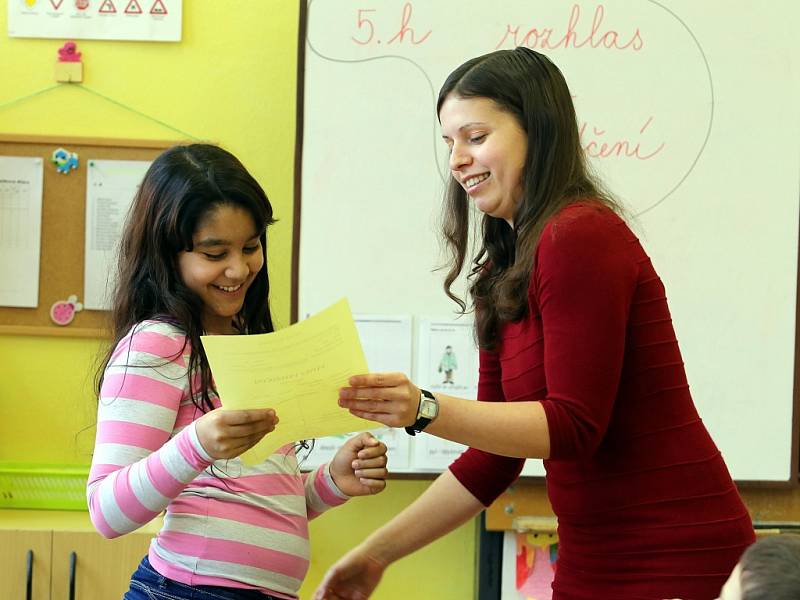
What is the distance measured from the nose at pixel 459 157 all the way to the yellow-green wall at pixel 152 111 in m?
1.17

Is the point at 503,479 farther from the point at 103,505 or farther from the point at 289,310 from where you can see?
the point at 289,310

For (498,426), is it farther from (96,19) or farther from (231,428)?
(96,19)

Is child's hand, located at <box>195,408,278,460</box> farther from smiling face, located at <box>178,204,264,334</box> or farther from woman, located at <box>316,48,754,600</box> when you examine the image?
smiling face, located at <box>178,204,264,334</box>

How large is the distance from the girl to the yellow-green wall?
100 cm

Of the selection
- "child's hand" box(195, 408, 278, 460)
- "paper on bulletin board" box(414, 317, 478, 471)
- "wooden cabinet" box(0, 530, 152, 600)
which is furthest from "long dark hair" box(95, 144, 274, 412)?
"paper on bulletin board" box(414, 317, 478, 471)

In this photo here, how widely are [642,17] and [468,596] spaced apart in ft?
4.80

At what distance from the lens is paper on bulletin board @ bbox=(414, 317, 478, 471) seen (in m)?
2.32

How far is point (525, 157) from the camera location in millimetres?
1294

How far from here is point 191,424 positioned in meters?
1.17

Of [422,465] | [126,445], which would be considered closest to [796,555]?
[126,445]

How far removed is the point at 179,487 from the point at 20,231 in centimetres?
149

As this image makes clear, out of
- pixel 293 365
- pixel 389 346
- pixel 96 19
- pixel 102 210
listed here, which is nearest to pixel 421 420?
pixel 293 365

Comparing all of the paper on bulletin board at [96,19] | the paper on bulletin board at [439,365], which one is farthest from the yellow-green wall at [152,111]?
the paper on bulletin board at [439,365]

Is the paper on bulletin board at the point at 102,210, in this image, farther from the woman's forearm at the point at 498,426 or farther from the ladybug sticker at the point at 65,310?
the woman's forearm at the point at 498,426
